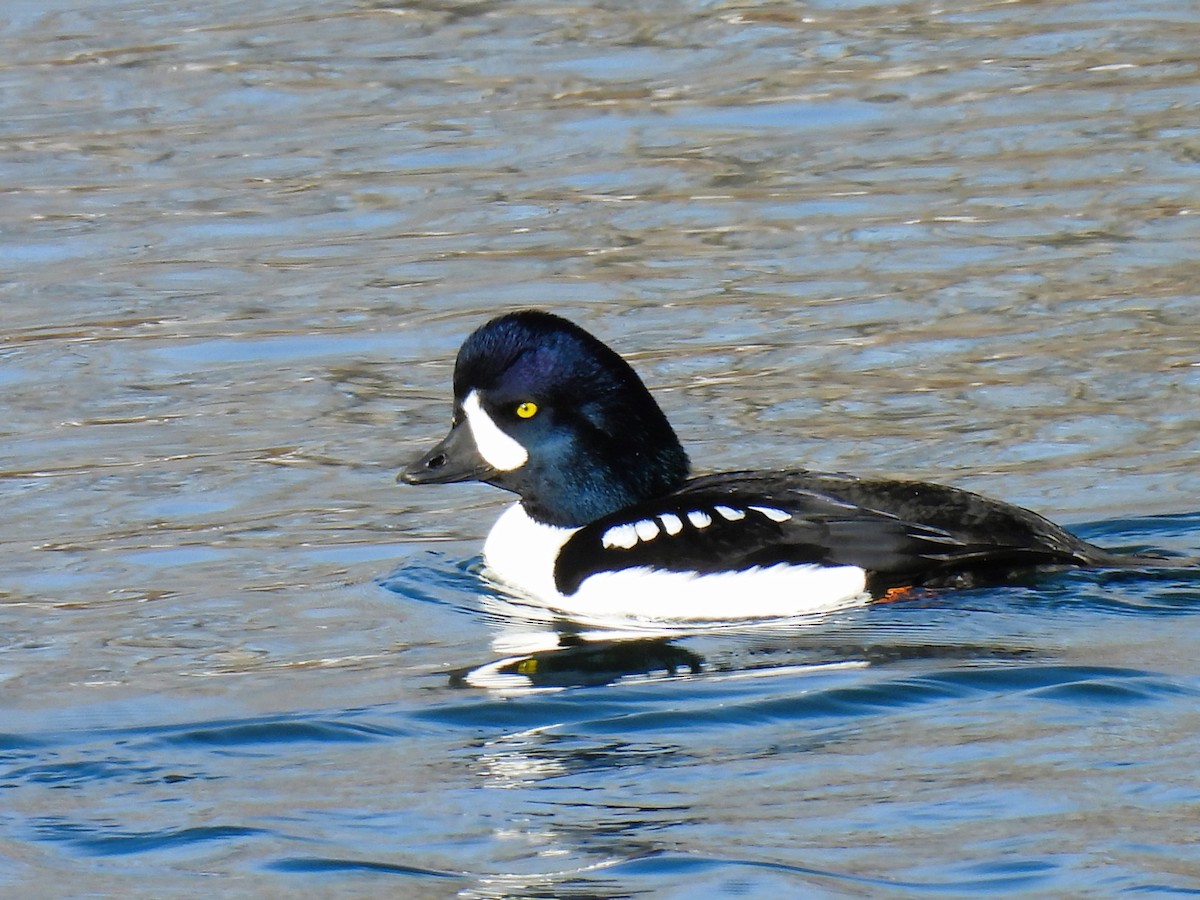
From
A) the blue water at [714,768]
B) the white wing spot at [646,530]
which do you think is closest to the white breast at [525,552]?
the white wing spot at [646,530]

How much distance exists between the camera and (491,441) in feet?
25.6

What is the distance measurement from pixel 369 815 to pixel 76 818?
71 centimetres

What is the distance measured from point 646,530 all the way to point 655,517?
5 centimetres

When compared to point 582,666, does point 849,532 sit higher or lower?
higher

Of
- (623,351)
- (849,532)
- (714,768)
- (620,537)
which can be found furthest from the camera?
(623,351)

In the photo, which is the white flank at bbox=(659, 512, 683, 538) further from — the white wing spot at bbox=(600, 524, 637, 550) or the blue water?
the blue water

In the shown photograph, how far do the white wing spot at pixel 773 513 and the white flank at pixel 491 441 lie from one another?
0.95 metres

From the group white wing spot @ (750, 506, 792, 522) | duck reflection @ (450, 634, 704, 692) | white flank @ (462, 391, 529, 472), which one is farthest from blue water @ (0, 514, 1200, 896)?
white flank @ (462, 391, 529, 472)

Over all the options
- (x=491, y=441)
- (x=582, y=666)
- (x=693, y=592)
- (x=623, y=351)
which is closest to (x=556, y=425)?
(x=491, y=441)

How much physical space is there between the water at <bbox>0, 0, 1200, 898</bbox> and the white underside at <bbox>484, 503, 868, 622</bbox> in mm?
127

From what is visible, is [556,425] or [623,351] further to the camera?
[623,351]

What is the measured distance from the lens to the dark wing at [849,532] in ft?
23.2

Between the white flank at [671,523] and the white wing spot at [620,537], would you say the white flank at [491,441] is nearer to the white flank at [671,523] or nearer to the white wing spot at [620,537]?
the white wing spot at [620,537]

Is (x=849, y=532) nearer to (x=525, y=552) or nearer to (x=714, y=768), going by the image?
(x=525, y=552)
